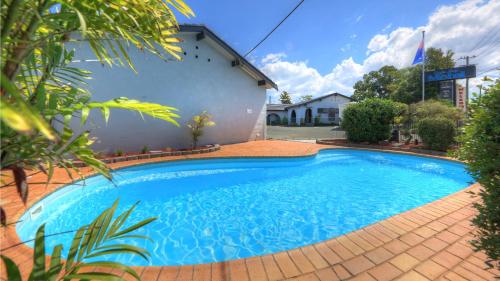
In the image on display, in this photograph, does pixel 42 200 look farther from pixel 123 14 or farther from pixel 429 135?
pixel 429 135

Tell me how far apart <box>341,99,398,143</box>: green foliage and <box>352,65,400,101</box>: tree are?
26659 mm

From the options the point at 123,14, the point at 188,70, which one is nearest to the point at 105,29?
the point at 123,14

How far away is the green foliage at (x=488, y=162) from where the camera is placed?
168 cm

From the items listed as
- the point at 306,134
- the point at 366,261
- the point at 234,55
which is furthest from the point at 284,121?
the point at 366,261

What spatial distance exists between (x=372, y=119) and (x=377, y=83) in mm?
31324

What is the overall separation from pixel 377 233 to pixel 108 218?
3190 mm

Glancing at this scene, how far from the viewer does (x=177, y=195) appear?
578 cm

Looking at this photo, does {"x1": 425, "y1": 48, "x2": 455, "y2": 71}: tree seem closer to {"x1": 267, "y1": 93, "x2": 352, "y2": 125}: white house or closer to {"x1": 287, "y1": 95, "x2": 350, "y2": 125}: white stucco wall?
{"x1": 267, "y1": 93, "x2": 352, "y2": 125}: white house

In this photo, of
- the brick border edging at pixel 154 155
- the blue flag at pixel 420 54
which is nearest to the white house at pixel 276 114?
the blue flag at pixel 420 54

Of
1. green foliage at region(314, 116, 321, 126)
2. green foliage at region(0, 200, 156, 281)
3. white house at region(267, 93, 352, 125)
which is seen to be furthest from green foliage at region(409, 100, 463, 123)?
white house at region(267, 93, 352, 125)

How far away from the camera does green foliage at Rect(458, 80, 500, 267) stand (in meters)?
1.68

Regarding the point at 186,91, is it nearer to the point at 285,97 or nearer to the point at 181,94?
the point at 181,94

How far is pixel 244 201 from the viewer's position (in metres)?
5.42

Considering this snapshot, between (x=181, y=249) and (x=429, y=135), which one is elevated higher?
(x=429, y=135)
